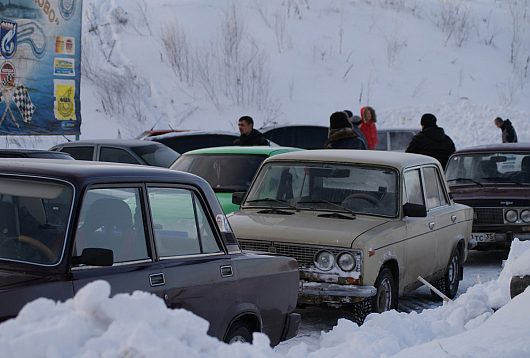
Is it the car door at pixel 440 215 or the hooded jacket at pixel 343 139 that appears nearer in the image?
the car door at pixel 440 215

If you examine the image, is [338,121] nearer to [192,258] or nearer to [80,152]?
[80,152]

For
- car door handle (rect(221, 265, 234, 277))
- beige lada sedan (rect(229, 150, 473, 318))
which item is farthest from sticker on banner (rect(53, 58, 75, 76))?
car door handle (rect(221, 265, 234, 277))

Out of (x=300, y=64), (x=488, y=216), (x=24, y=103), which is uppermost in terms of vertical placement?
(x=300, y=64)

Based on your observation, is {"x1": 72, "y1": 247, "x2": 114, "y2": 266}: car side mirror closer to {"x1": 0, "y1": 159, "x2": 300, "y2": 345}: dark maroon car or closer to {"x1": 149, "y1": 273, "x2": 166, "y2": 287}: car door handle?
{"x1": 0, "y1": 159, "x2": 300, "y2": 345}: dark maroon car

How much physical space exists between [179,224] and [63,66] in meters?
17.0

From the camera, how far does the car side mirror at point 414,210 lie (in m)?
10.3

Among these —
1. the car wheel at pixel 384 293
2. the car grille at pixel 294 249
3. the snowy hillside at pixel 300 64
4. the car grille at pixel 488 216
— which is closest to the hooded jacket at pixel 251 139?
the car grille at pixel 488 216

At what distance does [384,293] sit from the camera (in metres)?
9.98

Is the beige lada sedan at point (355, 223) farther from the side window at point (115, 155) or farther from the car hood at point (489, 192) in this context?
the side window at point (115, 155)

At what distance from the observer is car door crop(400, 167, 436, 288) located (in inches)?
412

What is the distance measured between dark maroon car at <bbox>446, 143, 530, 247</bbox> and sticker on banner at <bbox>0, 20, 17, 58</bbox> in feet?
34.1

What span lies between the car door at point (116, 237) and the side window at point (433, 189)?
5.67 m

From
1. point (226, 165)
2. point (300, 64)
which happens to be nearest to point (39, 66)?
point (226, 165)

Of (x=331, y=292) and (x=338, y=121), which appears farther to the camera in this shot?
(x=338, y=121)
